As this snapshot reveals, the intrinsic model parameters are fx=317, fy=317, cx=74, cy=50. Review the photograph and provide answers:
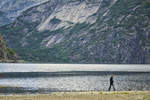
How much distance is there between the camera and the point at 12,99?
2250 inches

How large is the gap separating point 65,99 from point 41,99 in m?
4.32

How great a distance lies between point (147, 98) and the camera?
5694 cm

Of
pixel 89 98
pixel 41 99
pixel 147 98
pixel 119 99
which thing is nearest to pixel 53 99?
pixel 41 99

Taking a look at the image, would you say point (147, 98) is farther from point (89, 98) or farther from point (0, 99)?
point (0, 99)

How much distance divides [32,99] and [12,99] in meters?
3.71

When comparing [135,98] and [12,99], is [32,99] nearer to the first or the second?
[12,99]

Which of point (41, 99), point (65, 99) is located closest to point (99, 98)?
point (65, 99)

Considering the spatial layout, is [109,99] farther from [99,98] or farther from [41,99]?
[41,99]

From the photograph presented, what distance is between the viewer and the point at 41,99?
187 ft

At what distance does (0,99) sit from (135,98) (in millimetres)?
24304

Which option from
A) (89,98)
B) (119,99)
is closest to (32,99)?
(89,98)

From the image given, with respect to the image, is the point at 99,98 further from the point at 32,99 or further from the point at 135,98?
the point at 32,99

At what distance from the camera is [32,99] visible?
56.7 m

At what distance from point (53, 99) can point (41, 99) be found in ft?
7.06
